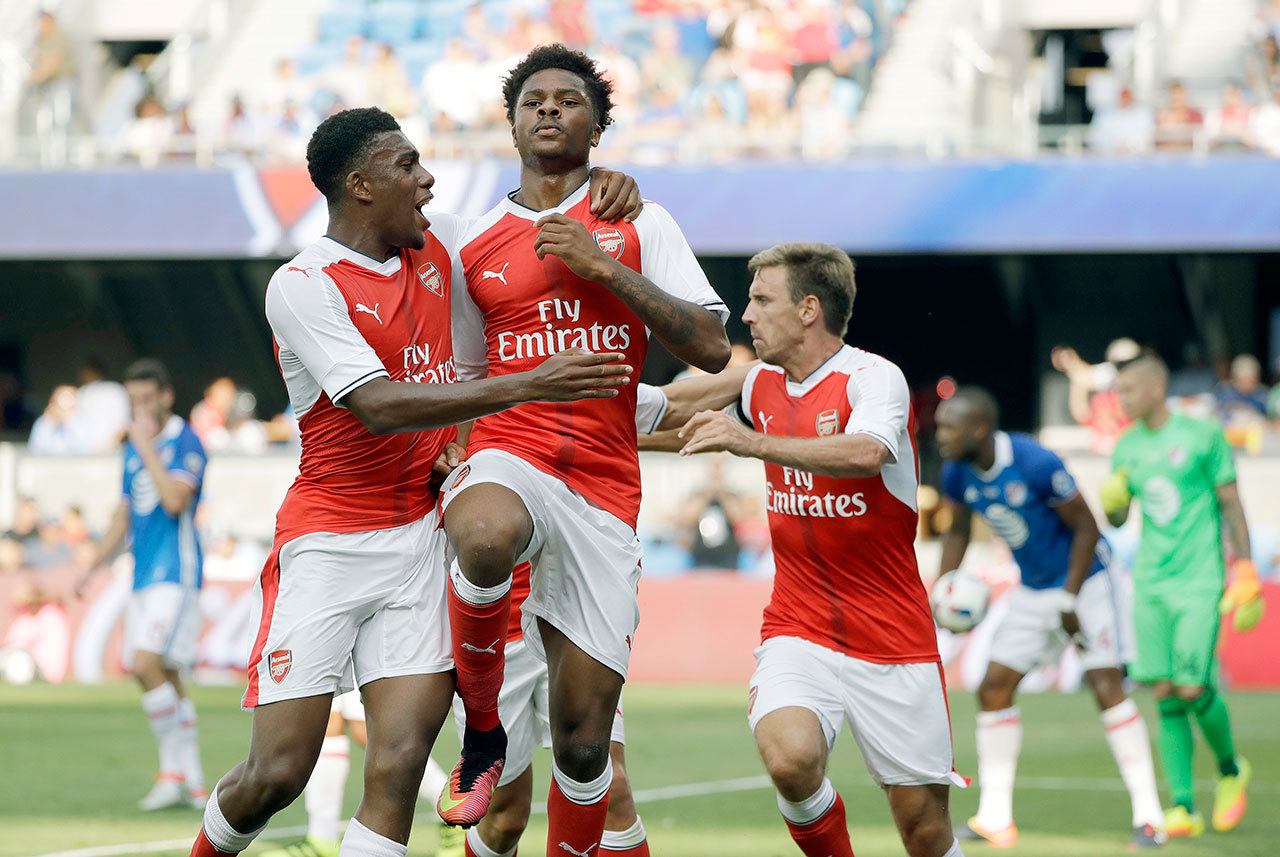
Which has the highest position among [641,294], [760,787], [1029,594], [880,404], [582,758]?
[641,294]

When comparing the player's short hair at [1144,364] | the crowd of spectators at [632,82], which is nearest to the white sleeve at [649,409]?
the player's short hair at [1144,364]

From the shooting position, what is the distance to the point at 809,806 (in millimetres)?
6230

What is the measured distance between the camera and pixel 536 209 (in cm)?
598

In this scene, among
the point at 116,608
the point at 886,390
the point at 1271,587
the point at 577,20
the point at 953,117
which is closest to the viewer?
the point at 886,390

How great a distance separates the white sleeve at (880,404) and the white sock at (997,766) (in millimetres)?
3434

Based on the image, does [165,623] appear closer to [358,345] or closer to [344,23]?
[358,345]

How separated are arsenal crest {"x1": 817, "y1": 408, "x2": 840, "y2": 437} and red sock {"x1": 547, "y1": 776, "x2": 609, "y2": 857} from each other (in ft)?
4.81

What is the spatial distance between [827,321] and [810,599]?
39.0 inches

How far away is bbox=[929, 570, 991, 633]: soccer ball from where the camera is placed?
350 inches

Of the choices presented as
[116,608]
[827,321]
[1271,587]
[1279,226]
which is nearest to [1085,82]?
[1279,226]

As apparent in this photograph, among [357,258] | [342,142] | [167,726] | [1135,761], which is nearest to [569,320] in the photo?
[357,258]

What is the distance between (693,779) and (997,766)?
2.58m

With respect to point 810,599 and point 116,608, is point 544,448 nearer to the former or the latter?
point 810,599

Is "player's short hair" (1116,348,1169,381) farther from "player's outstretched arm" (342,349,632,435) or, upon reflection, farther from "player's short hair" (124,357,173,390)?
"player's short hair" (124,357,173,390)
